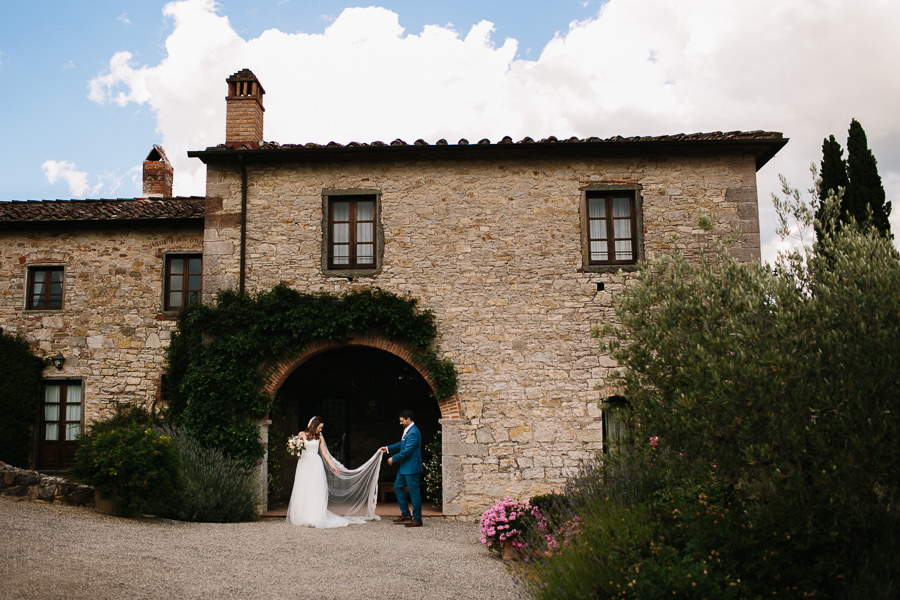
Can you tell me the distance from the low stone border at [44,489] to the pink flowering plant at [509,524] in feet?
17.8

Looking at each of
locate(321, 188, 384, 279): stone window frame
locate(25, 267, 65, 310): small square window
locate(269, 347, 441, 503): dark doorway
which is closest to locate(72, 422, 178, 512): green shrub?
locate(321, 188, 384, 279): stone window frame

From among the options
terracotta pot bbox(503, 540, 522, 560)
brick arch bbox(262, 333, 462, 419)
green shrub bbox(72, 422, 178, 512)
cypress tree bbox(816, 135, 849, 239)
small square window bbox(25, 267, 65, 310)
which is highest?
cypress tree bbox(816, 135, 849, 239)

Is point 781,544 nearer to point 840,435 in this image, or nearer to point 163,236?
point 840,435

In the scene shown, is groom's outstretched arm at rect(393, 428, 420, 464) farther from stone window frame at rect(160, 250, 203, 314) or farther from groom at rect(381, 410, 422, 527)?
stone window frame at rect(160, 250, 203, 314)

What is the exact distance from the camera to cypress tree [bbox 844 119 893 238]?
14.2 metres

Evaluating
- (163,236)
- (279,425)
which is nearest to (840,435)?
(279,425)

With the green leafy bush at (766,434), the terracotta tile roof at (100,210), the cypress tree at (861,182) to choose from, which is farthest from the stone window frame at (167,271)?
the cypress tree at (861,182)

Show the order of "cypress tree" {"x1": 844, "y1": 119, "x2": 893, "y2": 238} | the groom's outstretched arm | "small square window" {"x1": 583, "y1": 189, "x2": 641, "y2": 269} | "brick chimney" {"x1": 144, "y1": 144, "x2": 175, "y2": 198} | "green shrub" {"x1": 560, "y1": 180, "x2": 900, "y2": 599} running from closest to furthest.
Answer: "green shrub" {"x1": 560, "y1": 180, "x2": 900, "y2": 599} → the groom's outstretched arm → "small square window" {"x1": 583, "y1": 189, "x2": 641, "y2": 269} → "cypress tree" {"x1": 844, "y1": 119, "x2": 893, "y2": 238} → "brick chimney" {"x1": 144, "y1": 144, "x2": 175, "y2": 198}

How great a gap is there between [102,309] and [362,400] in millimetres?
5346

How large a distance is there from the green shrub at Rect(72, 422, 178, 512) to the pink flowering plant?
14.0ft

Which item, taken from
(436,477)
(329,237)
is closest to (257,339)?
(329,237)

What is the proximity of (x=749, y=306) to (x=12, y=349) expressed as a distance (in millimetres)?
13471

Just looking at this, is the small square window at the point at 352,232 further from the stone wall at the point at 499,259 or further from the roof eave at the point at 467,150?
the roof eave at the point at 467,150

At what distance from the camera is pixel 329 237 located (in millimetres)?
11125
